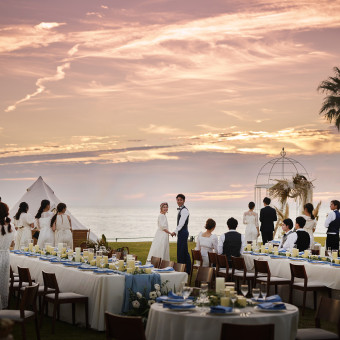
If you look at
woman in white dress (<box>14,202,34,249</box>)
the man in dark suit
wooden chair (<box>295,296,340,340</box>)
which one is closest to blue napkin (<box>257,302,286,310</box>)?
wooden chair (<box>295,296,340,340</box>)

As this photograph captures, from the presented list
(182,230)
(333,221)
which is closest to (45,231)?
(182,230)

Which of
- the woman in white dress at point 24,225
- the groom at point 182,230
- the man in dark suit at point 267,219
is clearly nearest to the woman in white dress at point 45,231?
the woman in white dress at point 24,225

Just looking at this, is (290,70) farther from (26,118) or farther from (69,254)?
(69,254)

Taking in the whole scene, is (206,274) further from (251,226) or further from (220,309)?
(251,226)

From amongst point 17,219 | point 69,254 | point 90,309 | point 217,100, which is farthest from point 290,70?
point 90,309

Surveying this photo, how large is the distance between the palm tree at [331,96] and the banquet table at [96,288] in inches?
777

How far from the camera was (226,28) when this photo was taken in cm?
2095

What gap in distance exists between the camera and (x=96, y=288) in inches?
352

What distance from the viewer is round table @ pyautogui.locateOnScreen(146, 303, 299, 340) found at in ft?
20.3

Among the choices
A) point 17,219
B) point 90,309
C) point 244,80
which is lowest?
point 90,309

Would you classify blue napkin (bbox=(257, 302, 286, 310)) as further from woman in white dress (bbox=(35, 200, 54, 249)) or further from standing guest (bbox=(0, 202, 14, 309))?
woman in white dress (bbox=(35, 200, 54, 249))

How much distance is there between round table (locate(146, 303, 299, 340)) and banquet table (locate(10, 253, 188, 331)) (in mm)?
2330

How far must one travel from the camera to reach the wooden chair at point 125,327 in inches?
231

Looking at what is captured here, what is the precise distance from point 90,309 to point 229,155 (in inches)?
935
